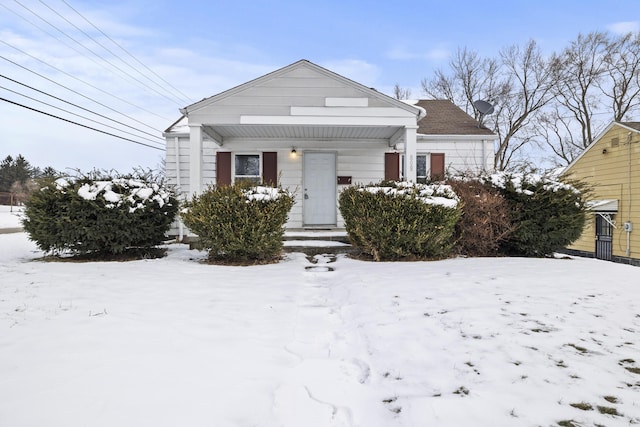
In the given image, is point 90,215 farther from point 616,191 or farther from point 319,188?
point 616,191

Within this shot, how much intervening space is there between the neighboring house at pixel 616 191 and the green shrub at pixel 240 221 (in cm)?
1105

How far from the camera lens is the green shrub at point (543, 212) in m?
6.25

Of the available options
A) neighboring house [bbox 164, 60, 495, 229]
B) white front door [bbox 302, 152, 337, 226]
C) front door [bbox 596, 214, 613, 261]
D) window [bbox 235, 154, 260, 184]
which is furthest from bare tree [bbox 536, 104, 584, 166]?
window [bbox 235, 154, 260, 184]

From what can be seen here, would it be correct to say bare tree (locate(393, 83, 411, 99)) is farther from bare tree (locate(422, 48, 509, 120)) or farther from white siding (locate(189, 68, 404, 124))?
white siding (locate(189, 68, 404, 124))

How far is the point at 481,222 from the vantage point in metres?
6.23

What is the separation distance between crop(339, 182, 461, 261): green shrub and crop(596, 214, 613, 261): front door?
1144 cm

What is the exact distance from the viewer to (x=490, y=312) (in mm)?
3107

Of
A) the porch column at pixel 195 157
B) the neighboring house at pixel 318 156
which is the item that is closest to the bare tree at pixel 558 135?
the neighboring house at pixel 318 156

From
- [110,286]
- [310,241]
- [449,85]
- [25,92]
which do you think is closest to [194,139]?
[310,241]

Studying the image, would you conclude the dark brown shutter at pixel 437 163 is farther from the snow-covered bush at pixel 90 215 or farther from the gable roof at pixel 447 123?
the snow-covered bush at pixel 90 215

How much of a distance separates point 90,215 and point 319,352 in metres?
5.03

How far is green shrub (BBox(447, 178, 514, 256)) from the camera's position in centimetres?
619

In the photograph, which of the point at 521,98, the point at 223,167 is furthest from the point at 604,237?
the point at 223,167

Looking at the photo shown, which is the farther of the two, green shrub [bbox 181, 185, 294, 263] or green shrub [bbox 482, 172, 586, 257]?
green shrub [bbox 482, 172, 586, 257]
